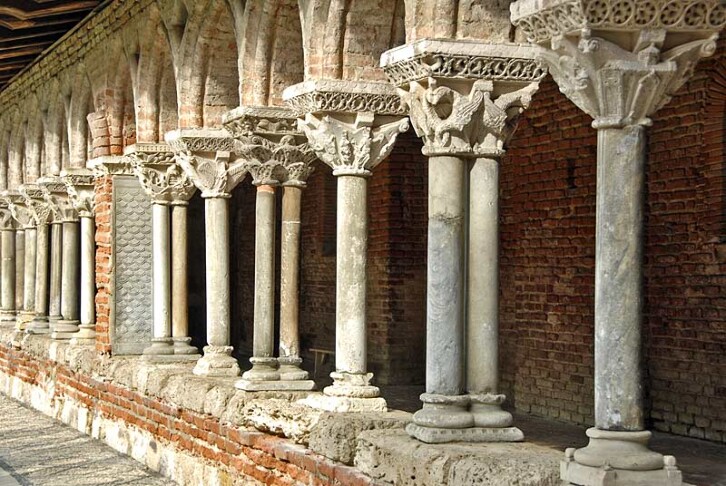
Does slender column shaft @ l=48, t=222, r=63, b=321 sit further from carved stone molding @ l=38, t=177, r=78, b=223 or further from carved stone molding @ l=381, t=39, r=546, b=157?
carved stone molding @ l=381, t=39, r=546, b=157

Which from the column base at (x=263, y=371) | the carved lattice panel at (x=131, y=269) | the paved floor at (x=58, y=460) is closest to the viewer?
the column base at (x=263, y=371)

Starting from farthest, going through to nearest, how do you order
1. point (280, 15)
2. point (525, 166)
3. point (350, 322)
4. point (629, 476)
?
point (525, 166)
point (280, 15)
point (350, 322)
point (629, 476)

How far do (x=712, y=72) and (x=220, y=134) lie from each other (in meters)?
4.40

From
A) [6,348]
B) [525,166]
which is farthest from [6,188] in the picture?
[525,166]

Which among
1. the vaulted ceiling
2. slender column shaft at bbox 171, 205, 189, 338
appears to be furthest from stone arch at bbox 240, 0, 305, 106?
the vaulted ceiling

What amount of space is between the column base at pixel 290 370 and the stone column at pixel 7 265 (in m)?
12.4

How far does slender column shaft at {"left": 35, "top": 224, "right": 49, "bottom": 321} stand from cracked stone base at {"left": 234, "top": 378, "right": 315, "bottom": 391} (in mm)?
9532

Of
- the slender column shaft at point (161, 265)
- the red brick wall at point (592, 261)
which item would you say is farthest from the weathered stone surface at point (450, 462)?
the slender column shaft at point (161, 265)

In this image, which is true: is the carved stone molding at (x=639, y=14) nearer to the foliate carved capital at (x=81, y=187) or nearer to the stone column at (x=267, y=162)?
the stone column at (x=267, y=162)

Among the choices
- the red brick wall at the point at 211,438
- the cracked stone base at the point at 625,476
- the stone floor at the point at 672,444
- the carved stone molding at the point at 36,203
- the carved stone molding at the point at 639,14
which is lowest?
the red brick wall at the point at 211,438

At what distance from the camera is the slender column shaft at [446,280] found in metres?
7.29

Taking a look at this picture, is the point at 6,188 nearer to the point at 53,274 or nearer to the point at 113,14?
the point at 53,274

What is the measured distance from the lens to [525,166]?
11.3 m

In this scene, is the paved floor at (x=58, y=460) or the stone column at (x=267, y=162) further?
the paved floor at (x=58, y=460)
